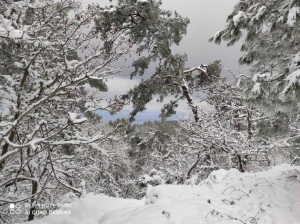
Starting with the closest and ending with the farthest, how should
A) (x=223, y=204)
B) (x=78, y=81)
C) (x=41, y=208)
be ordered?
1. (x=223, y=204)
2. (x=78, y=81)
3. (x=41, y=208)

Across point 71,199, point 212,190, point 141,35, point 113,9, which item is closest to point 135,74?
point 141,35

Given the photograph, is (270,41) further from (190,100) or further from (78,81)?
(190,100)

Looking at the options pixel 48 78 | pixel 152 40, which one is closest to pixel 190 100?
pixel 152 40

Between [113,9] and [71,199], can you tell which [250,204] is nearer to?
[71,199]

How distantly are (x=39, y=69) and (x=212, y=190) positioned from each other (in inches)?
205

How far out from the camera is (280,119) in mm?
5035

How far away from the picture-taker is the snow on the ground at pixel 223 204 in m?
2.99

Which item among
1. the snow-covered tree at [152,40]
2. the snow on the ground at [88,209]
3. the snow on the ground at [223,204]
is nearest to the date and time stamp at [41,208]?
the snow on the ground at [88,209]

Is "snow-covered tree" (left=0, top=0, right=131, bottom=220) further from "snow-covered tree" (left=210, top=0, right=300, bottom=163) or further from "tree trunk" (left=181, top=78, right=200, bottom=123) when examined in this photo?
"tree trunk" (left=181, top=78, right=200, bottom=123)

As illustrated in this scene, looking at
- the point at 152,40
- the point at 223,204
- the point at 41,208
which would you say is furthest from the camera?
the point at 152,40

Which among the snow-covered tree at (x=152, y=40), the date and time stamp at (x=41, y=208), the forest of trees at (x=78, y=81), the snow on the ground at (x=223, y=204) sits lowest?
the snow on the ground at (x=223, y=204)

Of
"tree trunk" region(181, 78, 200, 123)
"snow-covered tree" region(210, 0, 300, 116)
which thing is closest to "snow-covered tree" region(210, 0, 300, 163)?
"snow-covered tree" region(210, 0, 300, 116)

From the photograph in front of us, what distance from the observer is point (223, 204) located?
3.44m

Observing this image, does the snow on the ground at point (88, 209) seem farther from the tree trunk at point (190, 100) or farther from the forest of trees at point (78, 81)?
the tree trunk at point (190, 100)
